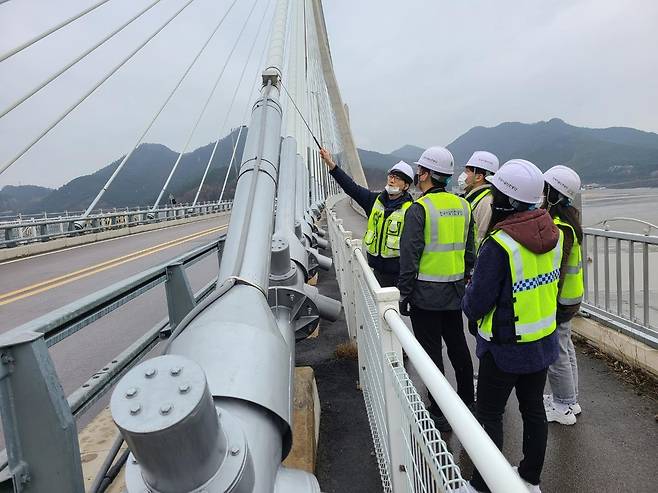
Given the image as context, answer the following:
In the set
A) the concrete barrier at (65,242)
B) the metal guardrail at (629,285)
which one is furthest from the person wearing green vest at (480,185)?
the concrete barrier at (65,242)

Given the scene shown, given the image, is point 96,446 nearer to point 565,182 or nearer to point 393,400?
point 393,400

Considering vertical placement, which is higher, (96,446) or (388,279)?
(388,279)

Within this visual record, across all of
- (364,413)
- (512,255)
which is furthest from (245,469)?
(364,413)

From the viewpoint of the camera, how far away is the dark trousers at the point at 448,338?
391 centimetres

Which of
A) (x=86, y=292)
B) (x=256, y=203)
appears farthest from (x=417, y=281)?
(x=86, y=292)

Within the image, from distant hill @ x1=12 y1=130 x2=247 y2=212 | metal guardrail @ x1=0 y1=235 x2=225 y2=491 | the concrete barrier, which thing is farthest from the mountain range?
metal guardrail @ x1=0 y1=235 x2=225 y2=491

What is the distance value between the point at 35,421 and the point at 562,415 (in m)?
3.46

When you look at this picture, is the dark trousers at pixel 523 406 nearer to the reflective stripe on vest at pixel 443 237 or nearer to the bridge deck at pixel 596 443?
the bridge deck at pixel 596 443

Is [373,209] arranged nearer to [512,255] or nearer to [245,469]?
[512,255]

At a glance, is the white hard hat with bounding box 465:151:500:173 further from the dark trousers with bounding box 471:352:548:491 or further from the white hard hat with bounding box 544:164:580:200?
the dark trousers with bounding box 471:352:548:491

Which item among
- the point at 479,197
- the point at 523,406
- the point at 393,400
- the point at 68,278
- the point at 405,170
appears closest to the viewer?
the point at 393,400

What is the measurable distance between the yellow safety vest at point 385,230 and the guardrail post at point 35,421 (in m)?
3.60

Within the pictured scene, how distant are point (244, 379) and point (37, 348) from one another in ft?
2.17

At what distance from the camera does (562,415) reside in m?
3.77
